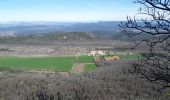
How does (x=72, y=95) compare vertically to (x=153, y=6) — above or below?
below

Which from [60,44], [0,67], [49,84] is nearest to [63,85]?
[49,84]

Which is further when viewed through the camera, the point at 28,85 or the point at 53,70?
the point at 53,70

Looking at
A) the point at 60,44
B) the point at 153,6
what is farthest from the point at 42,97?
the point at 60,44

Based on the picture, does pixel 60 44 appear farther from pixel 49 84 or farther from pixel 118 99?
pixel 118 99

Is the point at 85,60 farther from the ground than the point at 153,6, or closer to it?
closer to it

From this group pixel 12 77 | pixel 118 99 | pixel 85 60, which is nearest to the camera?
pixel 118 99

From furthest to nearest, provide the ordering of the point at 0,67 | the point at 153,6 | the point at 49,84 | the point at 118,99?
the point at 0,67, the point at 49,84, the point at 118,99, the point at 153,6

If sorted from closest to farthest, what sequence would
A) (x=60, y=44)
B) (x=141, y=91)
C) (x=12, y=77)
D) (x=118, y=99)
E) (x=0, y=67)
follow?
(x=118, y=99), (x=141, y=91), (x=12, y=77), (x=0, y=67), (x=60, y=44)

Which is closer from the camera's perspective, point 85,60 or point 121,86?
point 121,86

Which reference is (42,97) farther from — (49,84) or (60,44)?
(60,44)
